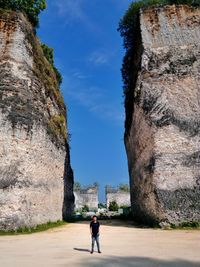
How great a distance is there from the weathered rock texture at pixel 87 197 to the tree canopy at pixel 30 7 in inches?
1670

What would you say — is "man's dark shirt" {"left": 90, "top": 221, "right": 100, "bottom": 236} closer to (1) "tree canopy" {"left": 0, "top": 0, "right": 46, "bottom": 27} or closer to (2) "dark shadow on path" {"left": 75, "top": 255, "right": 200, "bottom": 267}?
(2) "dark shadow on path" {"left": 75, "top": 255, "right": 200, "bottom": 267}

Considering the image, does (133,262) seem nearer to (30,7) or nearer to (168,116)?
(168,116)

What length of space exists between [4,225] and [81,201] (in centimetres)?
5019

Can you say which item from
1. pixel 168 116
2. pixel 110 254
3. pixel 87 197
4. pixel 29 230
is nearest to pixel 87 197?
pixel 87 197

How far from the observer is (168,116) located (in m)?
13.4

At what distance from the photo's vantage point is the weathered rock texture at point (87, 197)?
5984 centimetres

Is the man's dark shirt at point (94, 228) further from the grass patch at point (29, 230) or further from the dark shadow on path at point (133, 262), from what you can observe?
the grass patch at point (29, 230)

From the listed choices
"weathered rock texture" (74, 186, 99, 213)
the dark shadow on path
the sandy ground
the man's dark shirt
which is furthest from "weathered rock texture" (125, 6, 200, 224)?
"weathered rock texture" (74, 186, 99, 213)

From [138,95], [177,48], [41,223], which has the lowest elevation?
[41,223]

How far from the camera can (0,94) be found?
12984 millimetres

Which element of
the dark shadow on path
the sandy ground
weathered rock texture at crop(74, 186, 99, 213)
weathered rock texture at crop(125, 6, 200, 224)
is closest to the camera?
the dark shadow on path

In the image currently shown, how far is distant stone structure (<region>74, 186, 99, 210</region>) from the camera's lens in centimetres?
5985

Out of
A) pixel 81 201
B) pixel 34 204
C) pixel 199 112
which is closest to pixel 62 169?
pixel 34 204

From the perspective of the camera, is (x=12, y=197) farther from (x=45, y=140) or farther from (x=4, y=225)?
(x=45, y=140)
